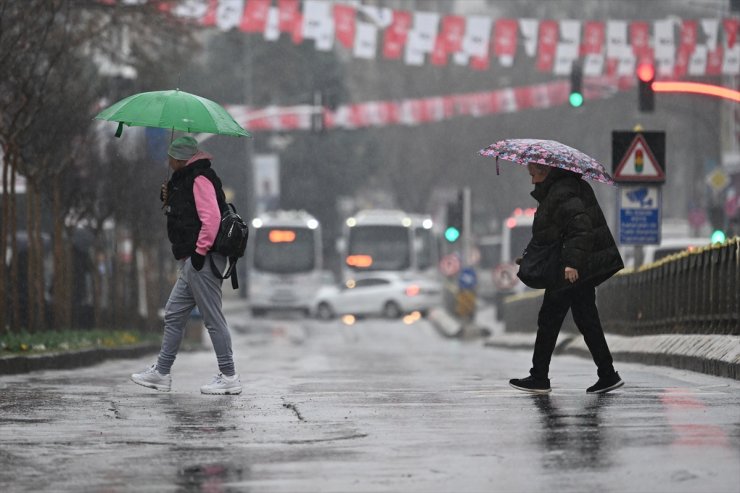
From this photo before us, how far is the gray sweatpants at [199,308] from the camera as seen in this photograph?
11469mm

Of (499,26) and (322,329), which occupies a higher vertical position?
(499,26)

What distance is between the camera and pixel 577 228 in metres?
11.0

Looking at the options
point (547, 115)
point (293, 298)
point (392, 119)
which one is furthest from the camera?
point (547, 115)

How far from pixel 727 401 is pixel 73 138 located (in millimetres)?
16246

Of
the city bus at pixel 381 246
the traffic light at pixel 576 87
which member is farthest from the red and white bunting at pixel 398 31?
the city bus at pixel 381 246

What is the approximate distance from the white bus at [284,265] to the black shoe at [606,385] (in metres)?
51.3

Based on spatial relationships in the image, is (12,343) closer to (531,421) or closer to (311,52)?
(531,421)

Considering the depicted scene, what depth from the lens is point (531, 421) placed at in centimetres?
919

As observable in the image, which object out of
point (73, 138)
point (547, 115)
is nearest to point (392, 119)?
point (547, 115)

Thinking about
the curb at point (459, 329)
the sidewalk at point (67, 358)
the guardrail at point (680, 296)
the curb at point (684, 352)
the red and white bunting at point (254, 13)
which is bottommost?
the curb at point (459, 329)

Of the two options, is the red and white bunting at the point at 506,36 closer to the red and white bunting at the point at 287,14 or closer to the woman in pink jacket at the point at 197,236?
the red and white bunting at the point at 287,14

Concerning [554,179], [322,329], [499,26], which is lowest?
[322,329]

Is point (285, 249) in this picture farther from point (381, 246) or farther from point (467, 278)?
point (467, 278)

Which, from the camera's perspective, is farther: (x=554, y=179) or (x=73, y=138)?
(x=73, y=138)
